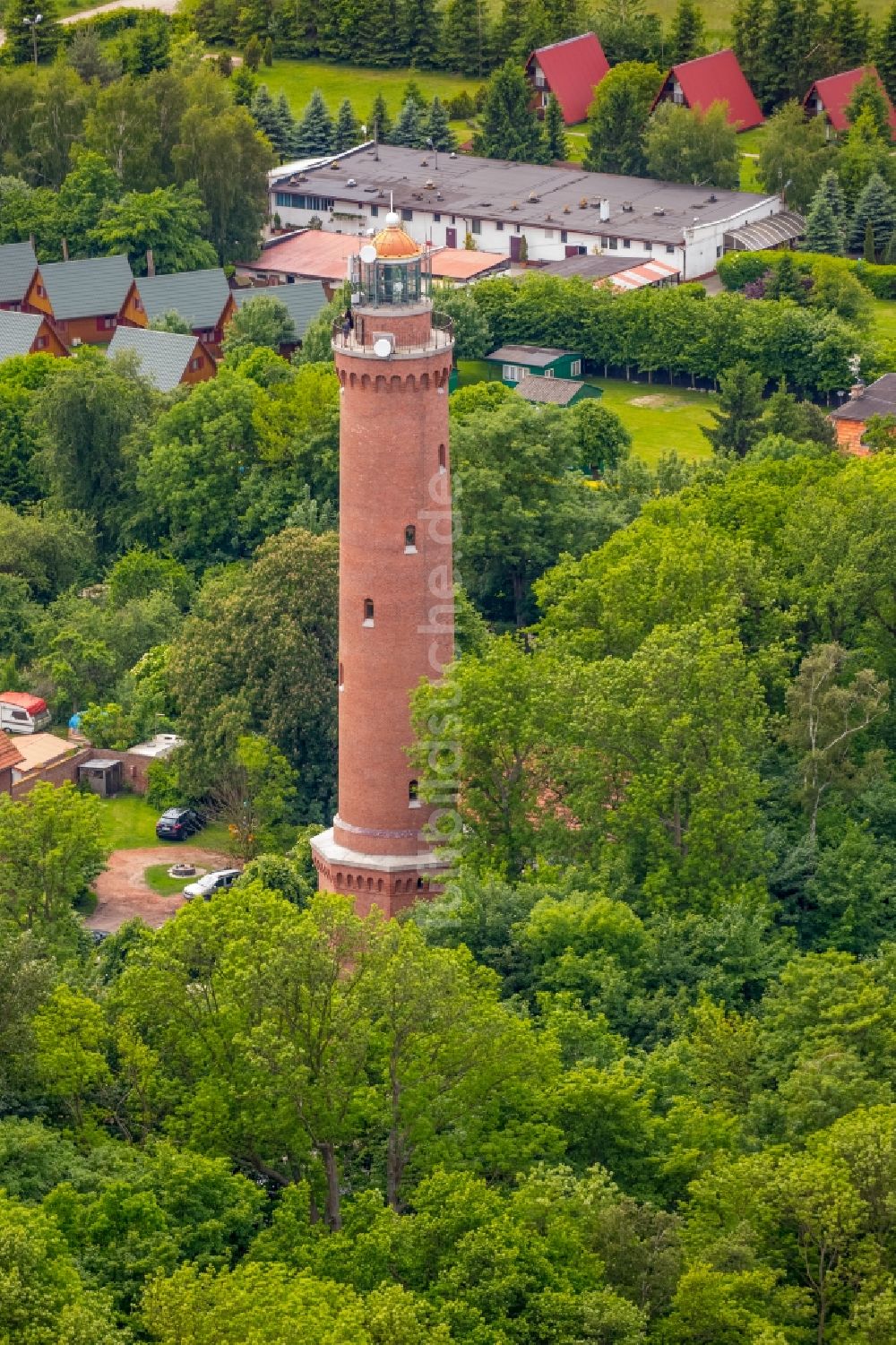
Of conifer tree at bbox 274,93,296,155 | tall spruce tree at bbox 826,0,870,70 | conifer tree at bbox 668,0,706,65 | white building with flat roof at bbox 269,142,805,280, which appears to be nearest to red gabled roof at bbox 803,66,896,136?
tall spruce tree at bbox 826,0,870,70

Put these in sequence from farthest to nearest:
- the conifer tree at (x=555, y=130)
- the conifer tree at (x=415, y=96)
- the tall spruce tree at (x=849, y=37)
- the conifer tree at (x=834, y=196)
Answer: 1. the tall spruce tree at (x=849, y=37)
2. the conifer tree at (x=415, y=96)
3. the conifer tree at (x=555, y=130)
4. the conifer tree at (x=834, y=196)

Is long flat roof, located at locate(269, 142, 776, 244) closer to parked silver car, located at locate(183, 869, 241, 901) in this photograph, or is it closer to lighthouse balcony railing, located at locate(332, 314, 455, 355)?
parked silver car, located at locate(183, 869, 241, 901)

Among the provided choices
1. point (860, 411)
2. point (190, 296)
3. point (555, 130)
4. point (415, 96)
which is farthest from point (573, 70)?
point (860, 411)

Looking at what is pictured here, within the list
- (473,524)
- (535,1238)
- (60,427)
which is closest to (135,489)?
(60,427)

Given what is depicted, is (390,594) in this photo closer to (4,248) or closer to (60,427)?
(60,427)

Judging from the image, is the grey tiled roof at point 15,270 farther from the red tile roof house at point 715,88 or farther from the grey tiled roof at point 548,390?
the red tile roof house at point 715,88

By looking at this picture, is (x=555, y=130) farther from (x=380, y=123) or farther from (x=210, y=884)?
(x=210, y=884)

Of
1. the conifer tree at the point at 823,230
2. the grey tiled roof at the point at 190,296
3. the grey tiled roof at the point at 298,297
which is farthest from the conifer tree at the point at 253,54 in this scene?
the conifer tree at the point at 823,230
